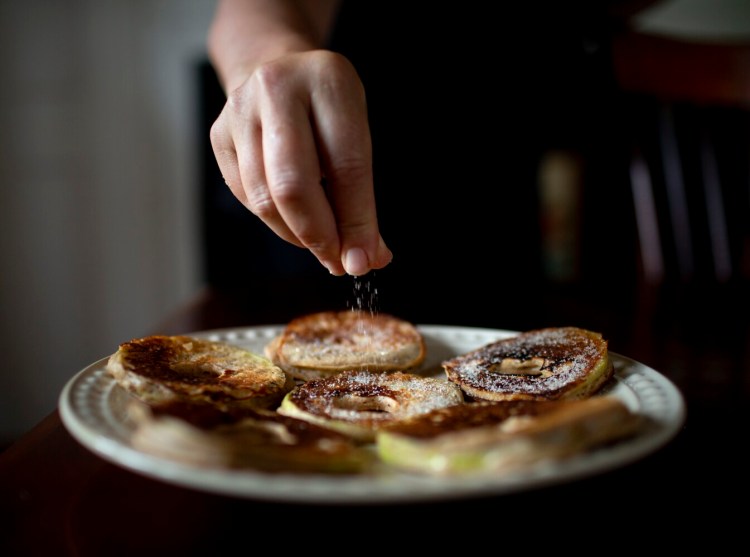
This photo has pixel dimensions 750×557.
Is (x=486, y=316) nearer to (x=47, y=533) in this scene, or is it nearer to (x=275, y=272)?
(x=47, y=533)

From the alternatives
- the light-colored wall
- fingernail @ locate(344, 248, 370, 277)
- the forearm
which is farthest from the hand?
the light-colored wall

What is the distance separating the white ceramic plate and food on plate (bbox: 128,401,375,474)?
0.5 inches

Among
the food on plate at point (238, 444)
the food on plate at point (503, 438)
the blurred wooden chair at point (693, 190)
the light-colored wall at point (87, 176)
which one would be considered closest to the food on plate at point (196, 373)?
the food on plate at point (238, 444)

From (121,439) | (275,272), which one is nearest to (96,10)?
(275,272)

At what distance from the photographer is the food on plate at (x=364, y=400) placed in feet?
2.55

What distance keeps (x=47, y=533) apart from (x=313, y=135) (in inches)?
23.3

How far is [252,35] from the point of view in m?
1.46

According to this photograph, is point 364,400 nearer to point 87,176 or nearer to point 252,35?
point 252,35

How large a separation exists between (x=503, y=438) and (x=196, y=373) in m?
0.57

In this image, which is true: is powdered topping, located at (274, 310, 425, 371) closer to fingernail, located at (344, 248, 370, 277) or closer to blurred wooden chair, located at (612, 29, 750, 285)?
fingernail, located at (344, 248, 370, 277)

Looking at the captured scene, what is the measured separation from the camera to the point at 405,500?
0.50m

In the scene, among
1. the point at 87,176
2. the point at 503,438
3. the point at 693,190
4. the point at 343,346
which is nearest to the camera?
A: the point at 503,438

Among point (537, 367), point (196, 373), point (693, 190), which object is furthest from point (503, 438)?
point (693, 190)

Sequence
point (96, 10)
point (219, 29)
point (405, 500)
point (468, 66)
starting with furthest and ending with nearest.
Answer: point (96, 10) → point (468, 66) → point (219, 29) → point (405, 500)
